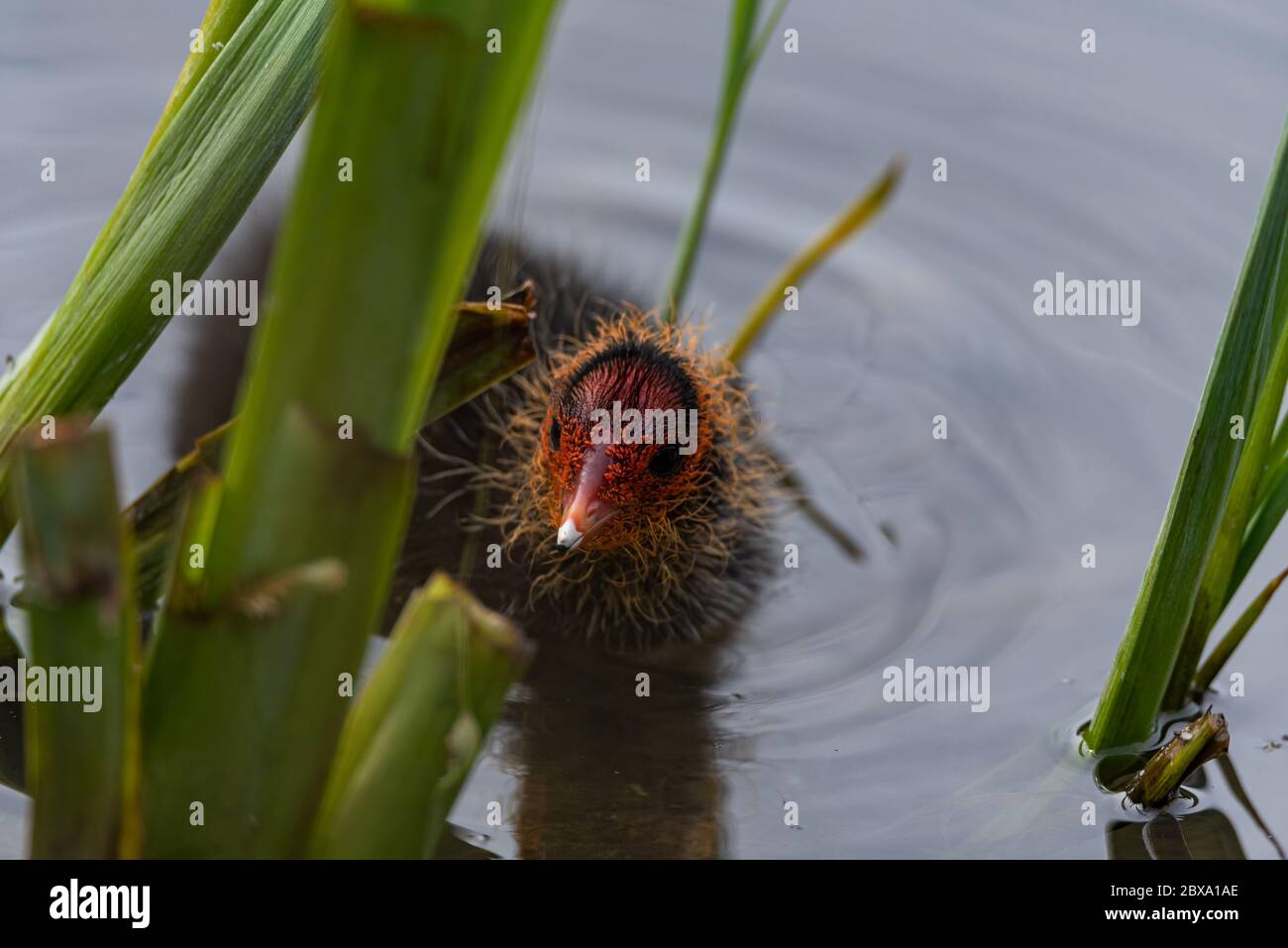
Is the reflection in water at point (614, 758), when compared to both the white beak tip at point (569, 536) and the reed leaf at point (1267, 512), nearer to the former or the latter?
the white beak tip at point (569, 536)

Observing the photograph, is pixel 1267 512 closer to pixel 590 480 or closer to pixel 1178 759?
pixel 1178 759

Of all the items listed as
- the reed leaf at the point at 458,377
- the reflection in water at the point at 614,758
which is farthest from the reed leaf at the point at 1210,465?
the reed leaf at the point at 458,377

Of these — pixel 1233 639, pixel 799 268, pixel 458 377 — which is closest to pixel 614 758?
pixel 458 377

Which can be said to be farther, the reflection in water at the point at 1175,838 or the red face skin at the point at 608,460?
the red face skin at the point at 608,460

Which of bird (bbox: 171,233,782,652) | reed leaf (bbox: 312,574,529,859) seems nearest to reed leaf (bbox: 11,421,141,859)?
reed leaf (bbox: 312,574,529,859)

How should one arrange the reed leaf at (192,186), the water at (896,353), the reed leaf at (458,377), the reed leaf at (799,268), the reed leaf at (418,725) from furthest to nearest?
the reed leaf at (799,268)
the water at (896,353)
the reed leaf at (458,377)
the reed leaf at (192,186)
the reed leaf at (418,725)

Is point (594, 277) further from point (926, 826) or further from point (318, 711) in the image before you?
point (318, 711)
